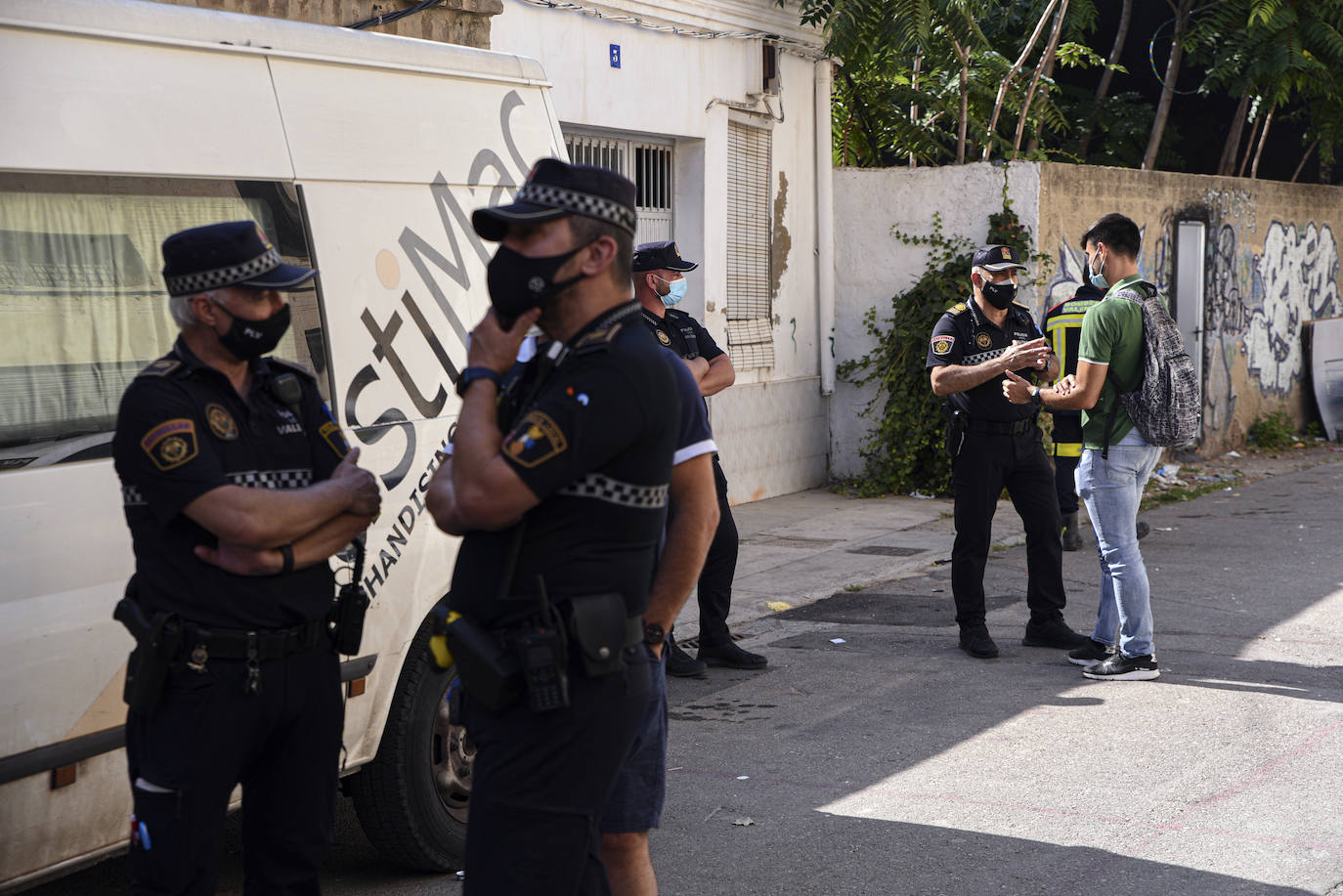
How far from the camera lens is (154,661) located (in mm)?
2965

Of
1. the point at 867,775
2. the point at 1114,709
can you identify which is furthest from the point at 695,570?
the point at 1114,709

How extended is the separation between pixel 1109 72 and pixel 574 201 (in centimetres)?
1511

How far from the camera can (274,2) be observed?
24.3 ft

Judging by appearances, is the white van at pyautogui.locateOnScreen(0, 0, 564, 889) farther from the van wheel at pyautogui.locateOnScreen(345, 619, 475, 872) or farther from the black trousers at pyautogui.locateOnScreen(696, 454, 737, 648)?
the black trousers at pyautogui.locateOnScreen(696, 454, 737, 648)

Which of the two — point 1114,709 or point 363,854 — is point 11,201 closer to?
point 363,854

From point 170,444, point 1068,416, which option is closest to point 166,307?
point 170,444

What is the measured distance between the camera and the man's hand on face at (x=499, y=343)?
2771 millimetres

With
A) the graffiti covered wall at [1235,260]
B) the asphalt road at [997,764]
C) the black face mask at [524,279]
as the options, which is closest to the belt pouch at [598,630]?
the black face mask at [524,279]

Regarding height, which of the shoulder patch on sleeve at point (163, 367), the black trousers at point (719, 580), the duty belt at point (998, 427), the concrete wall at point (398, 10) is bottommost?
the black trousers at point (719, 580)

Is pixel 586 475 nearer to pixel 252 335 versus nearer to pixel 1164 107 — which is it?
pixel 252 335

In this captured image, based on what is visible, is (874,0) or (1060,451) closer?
(1060,451)

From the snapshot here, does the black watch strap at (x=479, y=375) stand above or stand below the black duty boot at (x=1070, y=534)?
above

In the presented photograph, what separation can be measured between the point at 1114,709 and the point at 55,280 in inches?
182

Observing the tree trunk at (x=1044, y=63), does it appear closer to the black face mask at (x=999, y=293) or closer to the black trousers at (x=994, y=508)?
Answer: the black face mask at (x=999, y=293)
